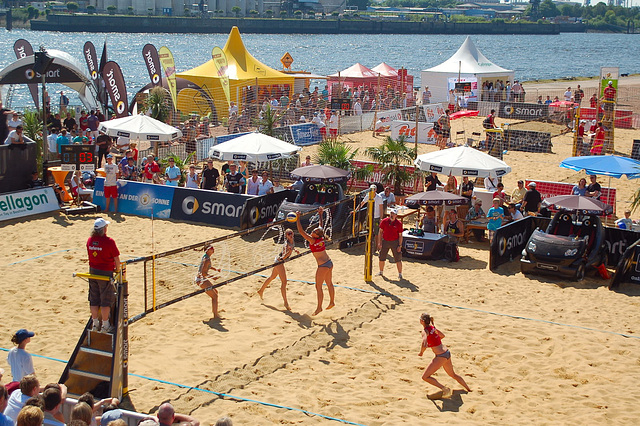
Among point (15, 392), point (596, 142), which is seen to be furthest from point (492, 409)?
point (596, 142)

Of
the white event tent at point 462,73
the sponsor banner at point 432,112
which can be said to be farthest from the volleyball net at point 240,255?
the white event tent at point 462,73

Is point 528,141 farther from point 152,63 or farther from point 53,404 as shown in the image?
point 53,404

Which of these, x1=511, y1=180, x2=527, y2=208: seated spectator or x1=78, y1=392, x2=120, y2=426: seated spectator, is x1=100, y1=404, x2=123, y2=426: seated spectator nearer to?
x1=78, y1=392, x2=120, y2=426: seated spectator

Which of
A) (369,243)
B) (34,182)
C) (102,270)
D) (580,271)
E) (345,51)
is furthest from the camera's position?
(345,51)

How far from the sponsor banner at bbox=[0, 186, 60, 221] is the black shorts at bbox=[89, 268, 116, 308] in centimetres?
945

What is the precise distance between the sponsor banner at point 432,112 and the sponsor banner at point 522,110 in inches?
165

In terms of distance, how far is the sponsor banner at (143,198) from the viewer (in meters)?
18.2

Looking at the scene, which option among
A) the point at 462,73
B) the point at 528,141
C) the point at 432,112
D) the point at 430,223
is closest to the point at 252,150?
the point at 430,223

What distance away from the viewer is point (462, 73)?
129ft

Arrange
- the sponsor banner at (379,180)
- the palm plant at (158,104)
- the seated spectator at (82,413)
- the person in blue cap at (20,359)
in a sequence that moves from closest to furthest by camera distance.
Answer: the seated spectator at (82,413), the person in blue cap at (20,359), the sponsor banner at (379,180), the palm plant at (158,104)

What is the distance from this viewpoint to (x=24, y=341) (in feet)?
27.2

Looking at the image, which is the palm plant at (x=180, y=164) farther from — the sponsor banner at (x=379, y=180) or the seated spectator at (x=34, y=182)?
the sponsor banner at (x=379, y=180)

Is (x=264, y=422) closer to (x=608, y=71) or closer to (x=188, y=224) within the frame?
(x=188, y=224)

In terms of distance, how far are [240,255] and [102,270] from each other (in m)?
5.51
